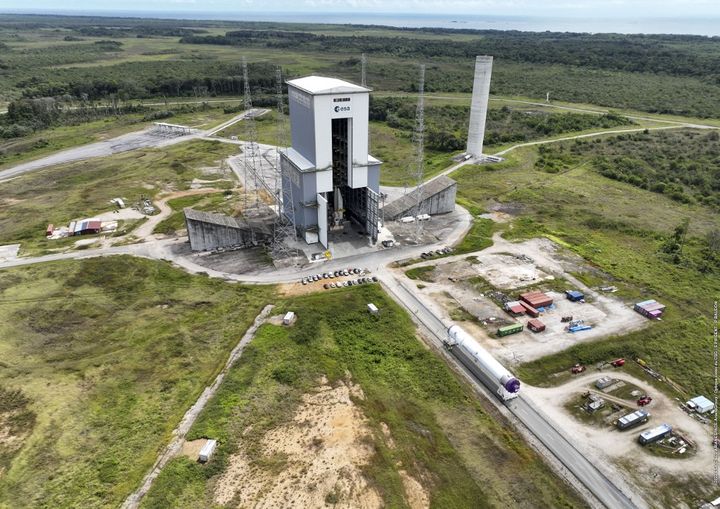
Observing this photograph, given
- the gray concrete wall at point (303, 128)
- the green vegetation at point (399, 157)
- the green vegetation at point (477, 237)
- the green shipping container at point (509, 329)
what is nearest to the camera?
the green shipping container at point (509, 329)

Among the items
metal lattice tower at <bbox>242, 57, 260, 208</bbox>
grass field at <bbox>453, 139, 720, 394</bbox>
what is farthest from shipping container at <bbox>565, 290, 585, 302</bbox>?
metal lattice tower at <bbox>242, 57, 260, 208</bbox>

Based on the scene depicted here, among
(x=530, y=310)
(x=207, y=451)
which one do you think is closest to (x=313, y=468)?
(x=207, y=451)

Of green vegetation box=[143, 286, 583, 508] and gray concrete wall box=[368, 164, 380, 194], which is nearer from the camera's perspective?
green vegetation box=[143, 286, 583, 508]

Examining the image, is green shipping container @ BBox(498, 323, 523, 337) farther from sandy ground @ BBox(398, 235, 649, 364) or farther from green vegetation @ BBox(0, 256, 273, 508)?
green vegetation @ BBox(0, 256, 273, 508)

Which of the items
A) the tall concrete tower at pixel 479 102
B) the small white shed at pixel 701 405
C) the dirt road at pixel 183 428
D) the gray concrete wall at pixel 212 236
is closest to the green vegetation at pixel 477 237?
the gray concrete wall at pixel 212 236

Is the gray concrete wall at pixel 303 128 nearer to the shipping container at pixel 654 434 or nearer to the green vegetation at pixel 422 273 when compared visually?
the green vegetation at pixel 422 273

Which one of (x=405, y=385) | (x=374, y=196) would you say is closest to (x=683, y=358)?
(x=405, y=385)

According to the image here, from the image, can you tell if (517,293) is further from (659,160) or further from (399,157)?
(659,160)
